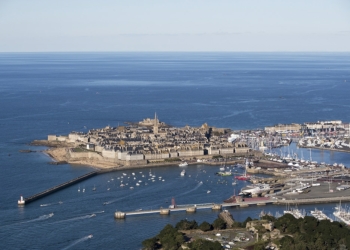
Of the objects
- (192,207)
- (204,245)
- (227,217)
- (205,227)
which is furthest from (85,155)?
(204,245)

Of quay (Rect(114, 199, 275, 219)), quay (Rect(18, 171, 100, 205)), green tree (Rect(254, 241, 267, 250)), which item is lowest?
green tree (Rect(254, 241, 267, 250))

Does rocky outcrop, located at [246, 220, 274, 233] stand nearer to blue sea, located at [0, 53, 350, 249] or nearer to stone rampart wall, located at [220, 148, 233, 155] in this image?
blue sea, located at [0, 53, 350, 249]

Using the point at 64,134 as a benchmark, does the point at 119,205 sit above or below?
below

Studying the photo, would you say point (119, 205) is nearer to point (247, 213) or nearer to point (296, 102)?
point (247, 213)

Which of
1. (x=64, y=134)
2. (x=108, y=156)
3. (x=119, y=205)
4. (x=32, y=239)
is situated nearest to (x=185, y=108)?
(x=64, y=134)

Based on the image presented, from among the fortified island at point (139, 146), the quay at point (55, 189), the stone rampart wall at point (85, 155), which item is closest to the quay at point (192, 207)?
the quay at point (55, 189)

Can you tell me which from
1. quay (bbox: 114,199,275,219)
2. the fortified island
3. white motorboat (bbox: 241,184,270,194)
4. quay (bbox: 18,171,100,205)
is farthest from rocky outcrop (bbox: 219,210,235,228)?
the fortified island

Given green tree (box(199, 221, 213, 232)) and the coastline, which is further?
the coastline
